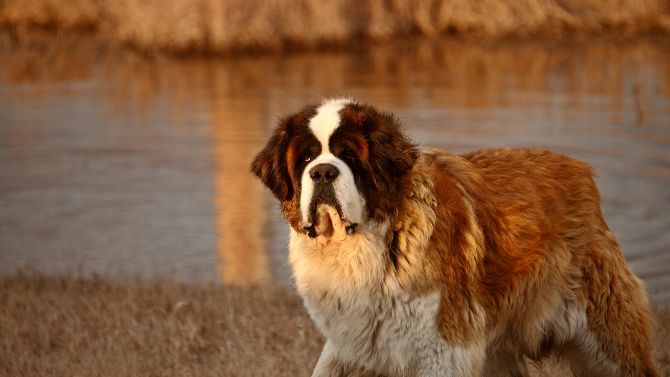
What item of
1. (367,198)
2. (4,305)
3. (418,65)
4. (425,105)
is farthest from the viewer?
(418,65)

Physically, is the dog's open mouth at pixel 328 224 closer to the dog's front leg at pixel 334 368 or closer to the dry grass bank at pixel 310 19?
Result: the dog's front leg at pixel 334 368

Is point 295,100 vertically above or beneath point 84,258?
above

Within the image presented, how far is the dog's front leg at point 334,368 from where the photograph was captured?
625 centimetres

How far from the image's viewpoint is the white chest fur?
591 cm

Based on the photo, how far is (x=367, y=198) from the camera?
5.83m

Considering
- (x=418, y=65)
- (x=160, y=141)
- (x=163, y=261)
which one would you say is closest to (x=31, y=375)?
(x=163, y=261)

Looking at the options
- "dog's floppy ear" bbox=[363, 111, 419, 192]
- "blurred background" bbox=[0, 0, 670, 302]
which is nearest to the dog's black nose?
"dog's floppy ear" bbox=[363, 111, 419, 192]

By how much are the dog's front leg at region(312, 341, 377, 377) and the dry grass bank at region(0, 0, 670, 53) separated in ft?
68.3

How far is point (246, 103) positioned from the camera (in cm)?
2144

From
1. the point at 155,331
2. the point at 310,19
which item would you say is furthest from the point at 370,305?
the point at 310,19

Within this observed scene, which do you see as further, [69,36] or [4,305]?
[69,36]

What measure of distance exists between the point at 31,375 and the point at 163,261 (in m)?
4.64

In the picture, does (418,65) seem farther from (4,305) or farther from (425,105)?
(4,305)

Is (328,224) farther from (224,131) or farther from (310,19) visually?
(310,19)
